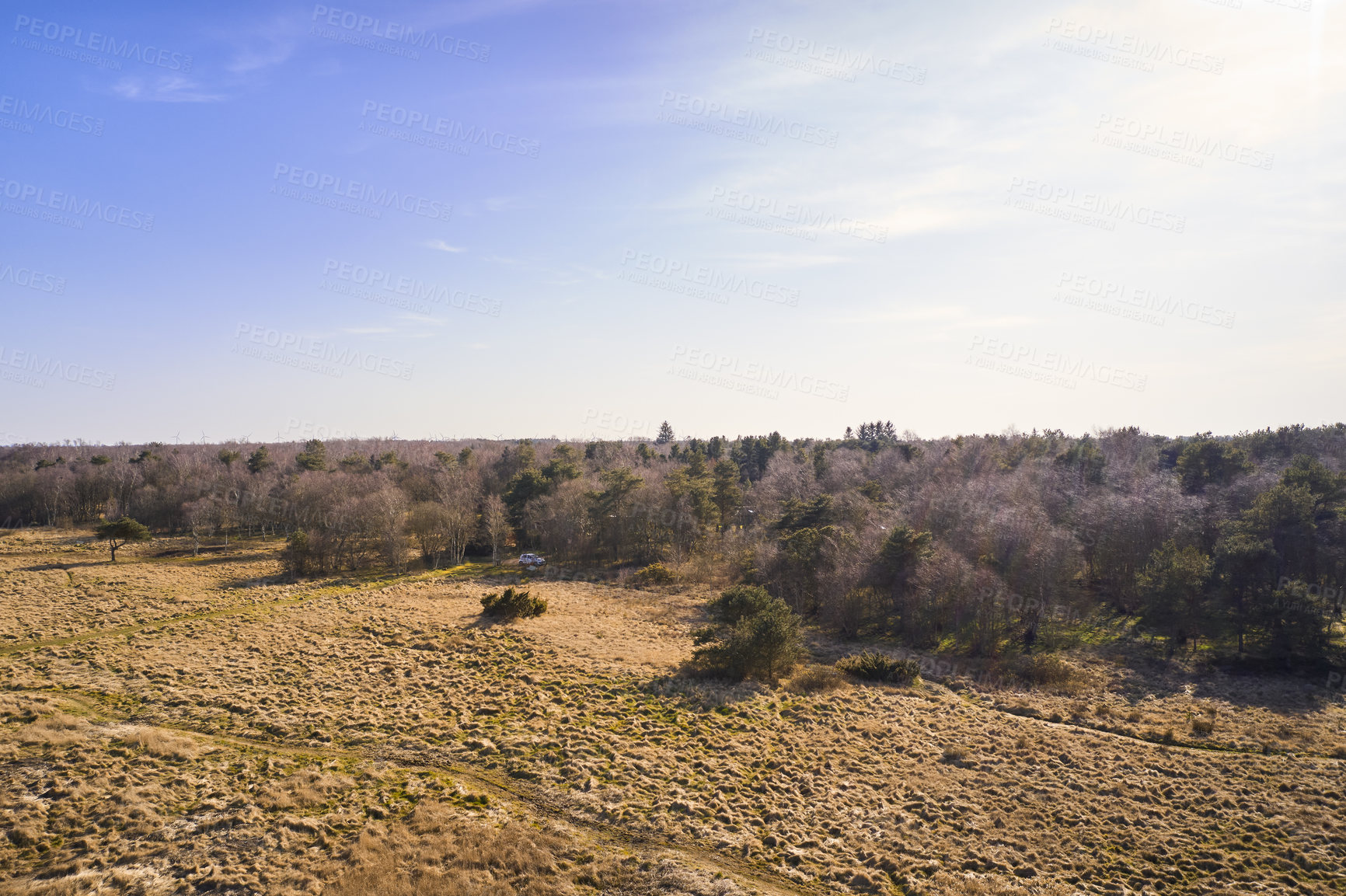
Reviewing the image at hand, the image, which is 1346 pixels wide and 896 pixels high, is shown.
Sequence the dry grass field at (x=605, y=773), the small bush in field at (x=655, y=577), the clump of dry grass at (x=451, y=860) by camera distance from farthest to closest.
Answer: the small bush in field at (x=655, y=577), the dry grass field at (x=605, y=773), the clump of dry grass at (x=451, y=860)

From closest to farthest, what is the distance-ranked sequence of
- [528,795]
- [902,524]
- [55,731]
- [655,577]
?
[528,795] → [55,731] → [902,524] → [655,577]

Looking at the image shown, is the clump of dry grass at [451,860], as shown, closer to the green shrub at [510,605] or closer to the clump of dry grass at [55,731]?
the clump of dry grass at [55,731]

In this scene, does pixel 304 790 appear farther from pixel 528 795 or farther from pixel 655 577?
pixel 655 577

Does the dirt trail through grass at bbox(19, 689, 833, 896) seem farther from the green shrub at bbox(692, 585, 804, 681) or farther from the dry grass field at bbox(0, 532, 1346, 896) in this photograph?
the green shrub at bbox(692, 585, 804, 681)

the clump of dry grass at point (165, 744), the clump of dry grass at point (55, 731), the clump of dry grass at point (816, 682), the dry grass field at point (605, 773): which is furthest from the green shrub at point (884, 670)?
the clump of dry grass at point (55, 731)

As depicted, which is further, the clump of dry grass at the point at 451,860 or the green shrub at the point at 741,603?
the green shrub at the point at 741,603

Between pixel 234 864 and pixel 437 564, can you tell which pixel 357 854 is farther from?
pixel 437 564

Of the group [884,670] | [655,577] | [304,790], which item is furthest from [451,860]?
[655,577]
